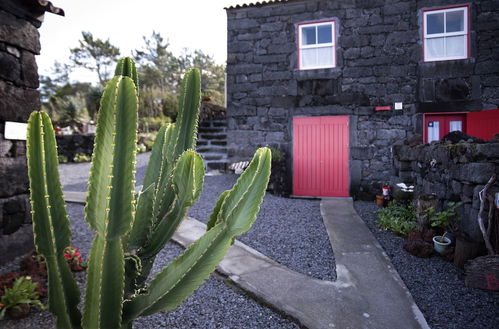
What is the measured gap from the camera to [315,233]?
4.49 metres

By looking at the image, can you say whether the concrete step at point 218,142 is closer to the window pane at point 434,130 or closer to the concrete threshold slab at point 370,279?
the concrete threshold slab at point 370,279

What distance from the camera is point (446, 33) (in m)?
6.79

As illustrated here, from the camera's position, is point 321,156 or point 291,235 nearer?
point 291,235

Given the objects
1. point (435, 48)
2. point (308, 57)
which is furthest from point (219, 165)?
point (435, 48)

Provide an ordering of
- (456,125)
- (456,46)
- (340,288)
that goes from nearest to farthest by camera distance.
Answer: (340,288) < (456,46) < (456,125)

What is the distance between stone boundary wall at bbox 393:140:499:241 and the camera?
337 centimetres

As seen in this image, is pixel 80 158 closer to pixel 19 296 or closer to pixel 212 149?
pixel 212 149

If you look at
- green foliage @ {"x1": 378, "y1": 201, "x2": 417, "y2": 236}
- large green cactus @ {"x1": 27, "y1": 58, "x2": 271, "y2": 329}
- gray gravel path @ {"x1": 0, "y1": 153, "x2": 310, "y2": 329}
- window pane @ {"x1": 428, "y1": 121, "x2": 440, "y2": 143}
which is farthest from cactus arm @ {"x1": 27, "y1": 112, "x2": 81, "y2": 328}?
window pane @ {"x1": 428, "y1": 121, "x2": 440, "y2": 143}

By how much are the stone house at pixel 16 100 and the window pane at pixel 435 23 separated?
723cm

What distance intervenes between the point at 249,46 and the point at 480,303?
6.94 metres

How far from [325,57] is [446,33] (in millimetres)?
2634

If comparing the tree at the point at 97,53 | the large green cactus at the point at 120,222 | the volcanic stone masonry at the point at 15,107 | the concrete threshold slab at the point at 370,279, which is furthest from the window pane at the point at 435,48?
the tree at the point at 97,53

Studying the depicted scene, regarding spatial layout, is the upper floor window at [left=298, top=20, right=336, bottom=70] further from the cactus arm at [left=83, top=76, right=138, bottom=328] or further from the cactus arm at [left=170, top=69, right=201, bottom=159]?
the cactus arm at [left=83, top=76, right=138, bottom=328]

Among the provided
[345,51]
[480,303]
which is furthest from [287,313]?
[345,51]
